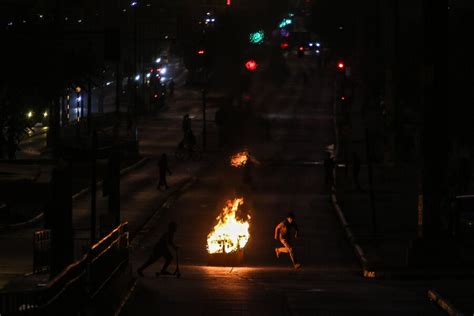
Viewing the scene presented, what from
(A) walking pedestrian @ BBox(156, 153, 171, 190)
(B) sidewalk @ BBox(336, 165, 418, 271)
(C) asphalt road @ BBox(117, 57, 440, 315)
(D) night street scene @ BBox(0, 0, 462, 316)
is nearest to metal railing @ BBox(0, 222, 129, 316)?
(D) night street scene @ BBox(0, 0, 462, 316)

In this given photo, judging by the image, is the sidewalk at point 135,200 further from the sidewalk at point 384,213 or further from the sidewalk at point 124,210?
the sidewalk at point 384,213

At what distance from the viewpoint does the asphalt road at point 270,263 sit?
16.8 m

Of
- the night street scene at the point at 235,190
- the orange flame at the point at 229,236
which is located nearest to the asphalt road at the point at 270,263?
the night street scene at the point at 235,190

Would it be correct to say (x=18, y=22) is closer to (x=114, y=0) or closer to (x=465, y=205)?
(x=465, y=205)

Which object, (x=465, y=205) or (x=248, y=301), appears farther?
(x=465, y=205)

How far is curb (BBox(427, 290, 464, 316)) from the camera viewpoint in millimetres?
15422

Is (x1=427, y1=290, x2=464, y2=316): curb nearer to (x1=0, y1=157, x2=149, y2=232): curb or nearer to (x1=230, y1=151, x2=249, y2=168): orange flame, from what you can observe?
(x1=0, y1=157, x2=149, y2=232): curb

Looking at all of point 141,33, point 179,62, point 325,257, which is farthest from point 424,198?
point 179,62

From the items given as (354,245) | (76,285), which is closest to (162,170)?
(354,245)

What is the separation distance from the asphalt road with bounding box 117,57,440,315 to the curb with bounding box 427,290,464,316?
5.3 inches

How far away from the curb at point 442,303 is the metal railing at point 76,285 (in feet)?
15.6

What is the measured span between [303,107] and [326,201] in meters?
49.2

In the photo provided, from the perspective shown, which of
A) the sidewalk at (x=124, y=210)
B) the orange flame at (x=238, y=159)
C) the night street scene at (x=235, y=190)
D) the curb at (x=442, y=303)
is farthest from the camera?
the orange flame at (x=238, y=159)

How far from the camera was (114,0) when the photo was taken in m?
117
